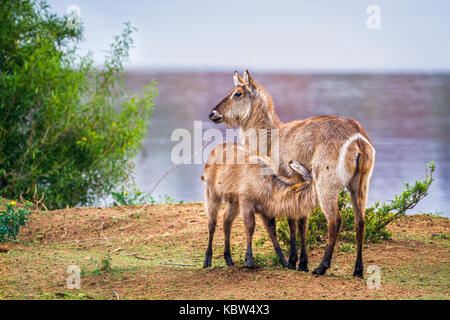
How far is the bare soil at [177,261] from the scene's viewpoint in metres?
5.66

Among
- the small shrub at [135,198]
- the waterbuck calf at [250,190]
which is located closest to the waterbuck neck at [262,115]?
the waterbuck calf at [250,190]

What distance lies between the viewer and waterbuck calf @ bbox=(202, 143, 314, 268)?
19.9 feet

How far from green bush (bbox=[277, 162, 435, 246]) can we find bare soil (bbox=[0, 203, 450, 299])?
19 centimetres

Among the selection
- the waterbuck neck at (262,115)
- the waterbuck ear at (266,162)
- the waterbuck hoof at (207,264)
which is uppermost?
the waterbuck neck at (262,115)

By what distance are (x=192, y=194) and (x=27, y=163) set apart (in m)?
4.60

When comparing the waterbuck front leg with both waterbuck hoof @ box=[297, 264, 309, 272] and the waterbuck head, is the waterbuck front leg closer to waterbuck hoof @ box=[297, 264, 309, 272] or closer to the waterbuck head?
waterbuck hoof @ box=[297, 264, 309, 272]

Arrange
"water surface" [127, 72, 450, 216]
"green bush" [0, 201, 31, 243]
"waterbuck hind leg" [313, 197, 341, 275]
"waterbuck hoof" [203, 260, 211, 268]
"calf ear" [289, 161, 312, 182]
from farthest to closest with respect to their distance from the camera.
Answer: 1. "water surface" [127, 72, 450, 216]
2. "green bush" [0, 201, 31, 243]
3. "waterbuck hoof" [203, 260, 211, 268]
4. "calf ear" [289, 161, 312, 182]
5. "waterbuck hind leg" [313, 197, 341, 275]

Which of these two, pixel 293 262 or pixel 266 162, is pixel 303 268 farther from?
pixel 266 162

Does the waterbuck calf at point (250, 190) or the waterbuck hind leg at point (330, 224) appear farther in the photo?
the waterbuck calf at point (250, 190)

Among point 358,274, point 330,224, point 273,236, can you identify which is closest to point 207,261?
point 273,236

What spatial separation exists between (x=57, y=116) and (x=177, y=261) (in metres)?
4.68

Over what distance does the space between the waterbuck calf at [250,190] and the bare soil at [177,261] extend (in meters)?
0.54

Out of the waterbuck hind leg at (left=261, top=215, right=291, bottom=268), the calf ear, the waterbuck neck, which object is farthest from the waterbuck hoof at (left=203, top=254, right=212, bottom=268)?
the waterbuck neck

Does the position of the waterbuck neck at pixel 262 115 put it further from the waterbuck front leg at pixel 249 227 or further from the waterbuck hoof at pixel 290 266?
the waterbuck hoof at pixel 290 266
